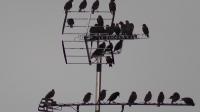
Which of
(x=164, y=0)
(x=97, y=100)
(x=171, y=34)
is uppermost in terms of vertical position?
(x=164, y=0)

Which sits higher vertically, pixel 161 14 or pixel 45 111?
pixel 161 14

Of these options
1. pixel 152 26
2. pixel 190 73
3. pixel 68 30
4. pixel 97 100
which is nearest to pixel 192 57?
pixel 190 73

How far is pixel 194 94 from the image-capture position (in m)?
5.59

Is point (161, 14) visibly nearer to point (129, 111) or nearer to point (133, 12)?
point (133, 12)

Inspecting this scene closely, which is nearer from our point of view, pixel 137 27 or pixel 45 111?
pixel 45 111

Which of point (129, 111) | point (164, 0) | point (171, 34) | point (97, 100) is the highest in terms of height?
point (164, 0)

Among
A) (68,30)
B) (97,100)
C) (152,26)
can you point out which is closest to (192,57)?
(152,26)

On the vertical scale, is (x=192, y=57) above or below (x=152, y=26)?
below

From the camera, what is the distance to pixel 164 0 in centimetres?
567

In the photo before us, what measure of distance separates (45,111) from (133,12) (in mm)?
2301

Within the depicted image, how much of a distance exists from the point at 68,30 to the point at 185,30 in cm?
134

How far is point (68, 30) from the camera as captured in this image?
5.54 meters

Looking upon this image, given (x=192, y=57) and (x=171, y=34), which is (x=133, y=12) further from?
(x=192, y=57)

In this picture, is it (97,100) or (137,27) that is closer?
(97,100)
